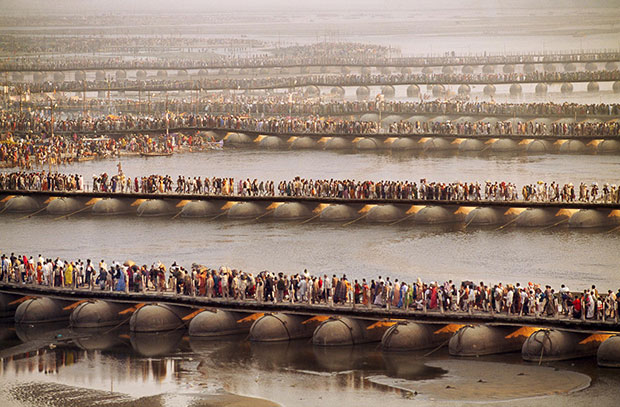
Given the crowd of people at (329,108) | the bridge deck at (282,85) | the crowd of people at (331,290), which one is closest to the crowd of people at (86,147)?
the crowd of people at (329,108)

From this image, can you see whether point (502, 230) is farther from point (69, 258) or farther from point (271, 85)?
point (271, 85)

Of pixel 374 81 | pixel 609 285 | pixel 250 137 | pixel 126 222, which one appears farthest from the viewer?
pixel 374 81

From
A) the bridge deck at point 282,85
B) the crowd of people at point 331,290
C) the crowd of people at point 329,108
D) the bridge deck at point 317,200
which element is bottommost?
the crowd of people at point 331,290

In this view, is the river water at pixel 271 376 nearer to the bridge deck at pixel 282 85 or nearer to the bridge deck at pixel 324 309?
the bridge deck at pixel 324 309

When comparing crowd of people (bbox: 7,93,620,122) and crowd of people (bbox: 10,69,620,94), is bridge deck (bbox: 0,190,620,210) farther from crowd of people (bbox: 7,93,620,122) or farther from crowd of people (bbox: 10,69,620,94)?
crowd of people (bbox: 10,69,620,94)

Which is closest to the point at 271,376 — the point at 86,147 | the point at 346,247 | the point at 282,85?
the point at 346,247

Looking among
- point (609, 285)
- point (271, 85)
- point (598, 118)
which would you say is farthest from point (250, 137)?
point (609, 285)
